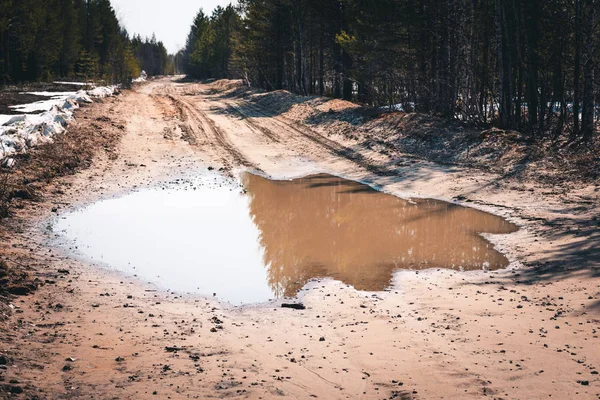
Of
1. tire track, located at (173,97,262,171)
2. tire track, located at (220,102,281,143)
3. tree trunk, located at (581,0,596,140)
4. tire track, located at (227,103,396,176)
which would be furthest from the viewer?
tire track, located at (220,102,281,143)

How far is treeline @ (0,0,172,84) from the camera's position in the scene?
4044cm

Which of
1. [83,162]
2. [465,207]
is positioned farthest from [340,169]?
[83,162]

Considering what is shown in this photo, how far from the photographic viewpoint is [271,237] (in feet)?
31.4

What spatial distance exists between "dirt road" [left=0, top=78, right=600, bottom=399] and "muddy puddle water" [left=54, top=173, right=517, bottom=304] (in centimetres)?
46

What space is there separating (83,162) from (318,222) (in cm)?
782

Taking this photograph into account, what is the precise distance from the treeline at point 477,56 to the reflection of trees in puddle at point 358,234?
7.34 meters

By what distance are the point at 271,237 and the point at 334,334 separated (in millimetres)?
4084

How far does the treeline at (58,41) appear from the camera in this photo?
40.4 m

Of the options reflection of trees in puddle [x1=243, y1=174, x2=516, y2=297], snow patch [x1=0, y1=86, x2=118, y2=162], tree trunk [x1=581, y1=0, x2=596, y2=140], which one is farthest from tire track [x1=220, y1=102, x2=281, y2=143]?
tree trunk [x1=581, y1=0, x2=596, y2=140]

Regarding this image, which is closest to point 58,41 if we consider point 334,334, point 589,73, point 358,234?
point 589,73

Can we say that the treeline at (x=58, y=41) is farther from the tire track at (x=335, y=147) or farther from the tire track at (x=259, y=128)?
the tire track at (x=335, y=147)

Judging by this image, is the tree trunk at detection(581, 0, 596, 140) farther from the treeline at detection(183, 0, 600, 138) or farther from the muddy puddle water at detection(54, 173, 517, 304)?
the muddy puddle water at detection(54, 173, 517, 304)

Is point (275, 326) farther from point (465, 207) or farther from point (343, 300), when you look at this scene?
point (465, 207)

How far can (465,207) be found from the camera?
11039 millimetres
